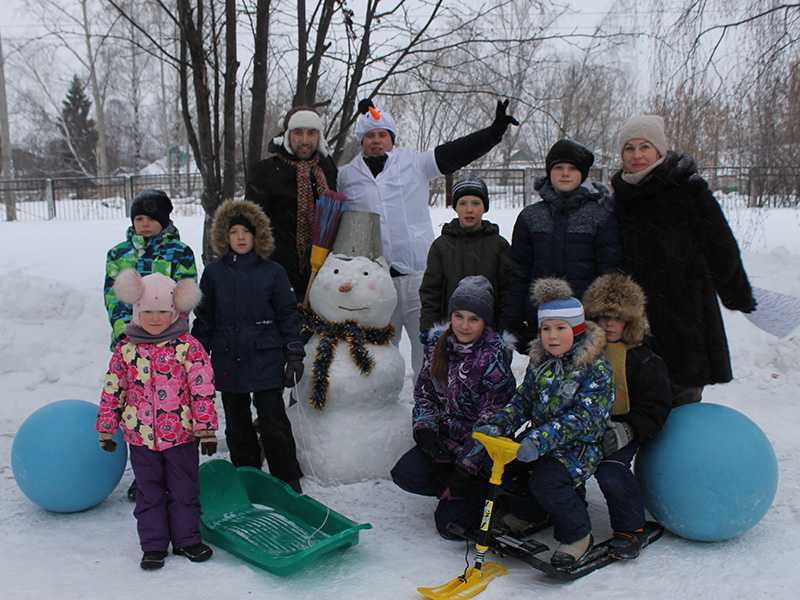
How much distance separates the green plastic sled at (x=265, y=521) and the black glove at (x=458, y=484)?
0.44 meters

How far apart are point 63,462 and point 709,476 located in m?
3.01

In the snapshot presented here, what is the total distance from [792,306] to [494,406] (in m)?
1.77

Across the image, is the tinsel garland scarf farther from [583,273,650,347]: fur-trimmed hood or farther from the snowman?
[583,273,650,347]: fur-trimmed hood

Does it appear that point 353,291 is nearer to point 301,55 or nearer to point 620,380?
point 620,380

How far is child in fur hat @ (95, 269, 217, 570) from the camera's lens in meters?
3.26

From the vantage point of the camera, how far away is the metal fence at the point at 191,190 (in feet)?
48.3

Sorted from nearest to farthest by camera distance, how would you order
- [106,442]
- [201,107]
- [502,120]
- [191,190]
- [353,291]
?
[106,442] < [353,291] < [502,120] < [201,107] < [191,190]

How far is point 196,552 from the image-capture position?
3.23 metres

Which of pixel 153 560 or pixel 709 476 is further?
pixel 709 476

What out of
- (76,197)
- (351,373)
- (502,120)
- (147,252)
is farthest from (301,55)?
(76,197)

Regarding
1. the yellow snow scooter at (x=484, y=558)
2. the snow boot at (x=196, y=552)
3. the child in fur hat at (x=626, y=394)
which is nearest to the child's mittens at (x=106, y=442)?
the snow boot at (x=196, y=552)

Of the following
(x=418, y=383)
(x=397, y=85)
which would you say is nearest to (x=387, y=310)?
(x=418, y=383)

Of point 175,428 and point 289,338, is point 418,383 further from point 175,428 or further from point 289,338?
point 175,428

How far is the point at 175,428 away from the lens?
3293 mm
